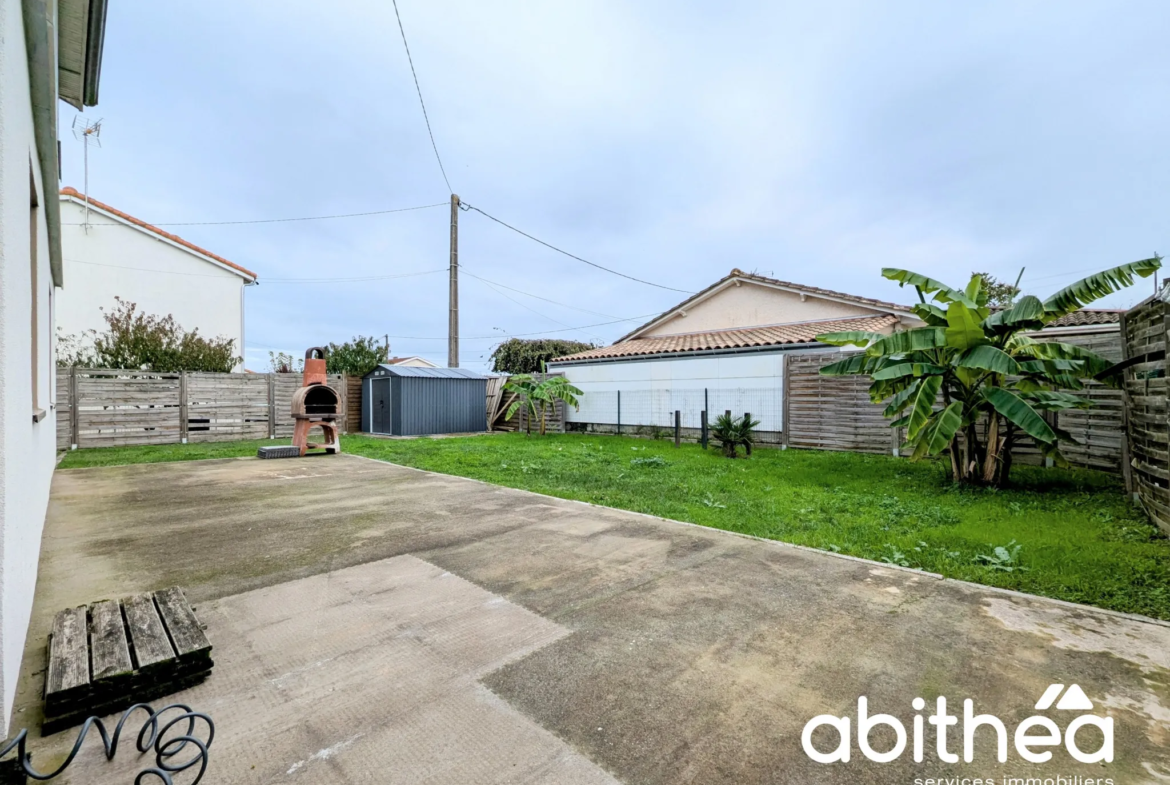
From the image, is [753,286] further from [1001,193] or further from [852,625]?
[852,625]

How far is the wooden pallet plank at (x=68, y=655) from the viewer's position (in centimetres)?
214

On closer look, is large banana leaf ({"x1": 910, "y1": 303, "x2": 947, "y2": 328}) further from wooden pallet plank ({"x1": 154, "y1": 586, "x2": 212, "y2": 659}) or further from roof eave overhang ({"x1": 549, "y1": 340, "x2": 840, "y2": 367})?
wooden pallet plank ({"x1": 154, "y1": 586, "x2": 212, "y2": 659})

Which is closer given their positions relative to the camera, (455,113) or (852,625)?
(852,625)

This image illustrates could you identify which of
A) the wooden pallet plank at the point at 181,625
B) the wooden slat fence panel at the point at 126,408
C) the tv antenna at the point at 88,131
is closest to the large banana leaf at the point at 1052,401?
the wooden pallet plank at the point at 181,625

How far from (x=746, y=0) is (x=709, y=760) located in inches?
487

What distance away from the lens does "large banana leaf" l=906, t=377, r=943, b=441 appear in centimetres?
648

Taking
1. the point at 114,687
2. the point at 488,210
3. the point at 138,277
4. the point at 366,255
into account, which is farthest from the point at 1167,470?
the point at 366,255

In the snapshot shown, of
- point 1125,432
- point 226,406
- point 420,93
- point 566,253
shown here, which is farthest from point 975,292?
point 566,253

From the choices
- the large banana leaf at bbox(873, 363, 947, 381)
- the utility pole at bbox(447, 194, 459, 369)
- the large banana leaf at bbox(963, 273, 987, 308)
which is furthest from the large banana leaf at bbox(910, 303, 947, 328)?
the utility pole at bbox(447, 194, 459, 369)

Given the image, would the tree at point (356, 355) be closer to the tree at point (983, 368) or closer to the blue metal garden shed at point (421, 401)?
the blue metal garden shed at point (421, 401)

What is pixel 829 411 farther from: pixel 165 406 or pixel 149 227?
pixel 149 227

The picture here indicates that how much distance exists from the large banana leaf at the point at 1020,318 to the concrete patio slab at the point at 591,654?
14.4 feet

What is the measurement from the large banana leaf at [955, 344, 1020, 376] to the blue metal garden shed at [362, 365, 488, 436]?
14.5 m

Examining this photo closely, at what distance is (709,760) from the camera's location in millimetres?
1899
